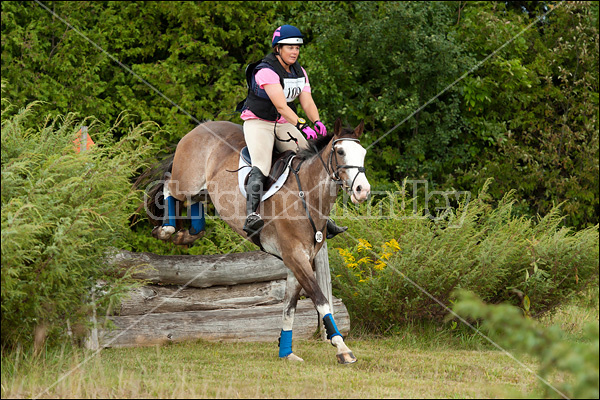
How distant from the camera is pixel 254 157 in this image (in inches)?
253

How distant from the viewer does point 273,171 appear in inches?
253

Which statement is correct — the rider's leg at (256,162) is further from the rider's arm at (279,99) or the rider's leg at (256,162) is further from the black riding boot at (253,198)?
the rider's arm at (279,99)

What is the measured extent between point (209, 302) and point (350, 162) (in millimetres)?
2942

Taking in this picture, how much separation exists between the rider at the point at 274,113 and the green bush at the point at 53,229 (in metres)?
1.27

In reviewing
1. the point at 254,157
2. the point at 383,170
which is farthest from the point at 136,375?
the point at 383,170

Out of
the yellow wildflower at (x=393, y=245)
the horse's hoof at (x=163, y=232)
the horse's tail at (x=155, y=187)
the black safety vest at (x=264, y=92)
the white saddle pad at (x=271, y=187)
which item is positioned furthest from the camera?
the yellow wildflower at (x=393, y=245)

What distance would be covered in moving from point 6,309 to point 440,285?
4.80 meters

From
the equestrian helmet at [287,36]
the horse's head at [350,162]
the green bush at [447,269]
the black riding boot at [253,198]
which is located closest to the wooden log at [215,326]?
the green bush at [447,269]

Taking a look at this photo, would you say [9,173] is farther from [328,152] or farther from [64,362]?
[328,152]

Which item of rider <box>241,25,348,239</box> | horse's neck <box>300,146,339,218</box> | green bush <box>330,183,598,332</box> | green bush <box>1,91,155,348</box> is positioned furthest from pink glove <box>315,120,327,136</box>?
green bush <box>330,183,598,332</box>

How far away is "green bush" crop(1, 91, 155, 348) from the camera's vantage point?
16.2 feet

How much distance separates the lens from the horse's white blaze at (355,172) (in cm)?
538

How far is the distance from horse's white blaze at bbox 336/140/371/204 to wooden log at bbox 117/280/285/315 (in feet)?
8.84

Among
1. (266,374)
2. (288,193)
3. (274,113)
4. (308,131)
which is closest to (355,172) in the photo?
(308,131)
